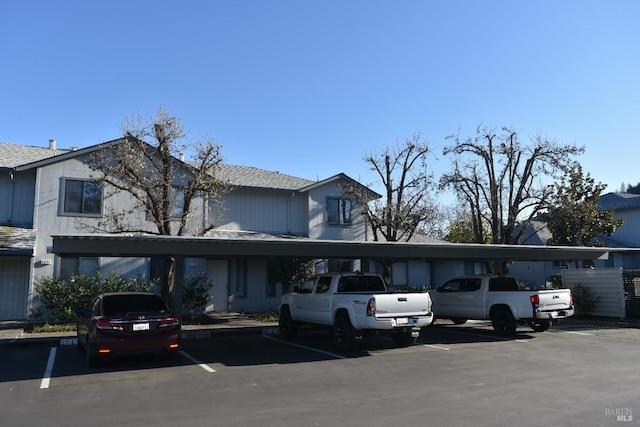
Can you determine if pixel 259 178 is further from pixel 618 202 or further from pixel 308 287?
pixel 618 202

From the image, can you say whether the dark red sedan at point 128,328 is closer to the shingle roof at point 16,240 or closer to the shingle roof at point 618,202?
the shingle roof at point 16,240

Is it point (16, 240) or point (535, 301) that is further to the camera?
point (16, 240)

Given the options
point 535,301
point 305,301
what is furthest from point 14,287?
point 535,301

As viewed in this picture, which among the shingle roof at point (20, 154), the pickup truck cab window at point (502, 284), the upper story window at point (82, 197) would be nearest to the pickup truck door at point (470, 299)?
the pickup truck cab window at point (502, 284)

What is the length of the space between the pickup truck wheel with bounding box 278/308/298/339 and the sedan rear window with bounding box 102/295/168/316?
15.5 ft

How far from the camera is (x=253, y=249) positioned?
1305 cm

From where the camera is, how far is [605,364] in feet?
33.3

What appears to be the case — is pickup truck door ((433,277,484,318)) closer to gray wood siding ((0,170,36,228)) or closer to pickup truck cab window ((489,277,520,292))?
pickup truck cab window ((489,277,520,292))

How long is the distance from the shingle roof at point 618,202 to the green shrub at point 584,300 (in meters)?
21.8

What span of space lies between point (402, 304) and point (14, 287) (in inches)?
577

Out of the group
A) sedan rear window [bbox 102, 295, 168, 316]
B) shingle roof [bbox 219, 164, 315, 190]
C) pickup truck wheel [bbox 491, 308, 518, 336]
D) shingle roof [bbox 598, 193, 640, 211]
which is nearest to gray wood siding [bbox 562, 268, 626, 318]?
pickup truck wheel [bbox 491, 308, 518, 336]

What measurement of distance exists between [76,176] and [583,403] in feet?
60.9

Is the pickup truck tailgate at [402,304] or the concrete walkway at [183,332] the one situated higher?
the pickup truck tailgate at [402,304]

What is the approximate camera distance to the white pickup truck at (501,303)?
14.4m
